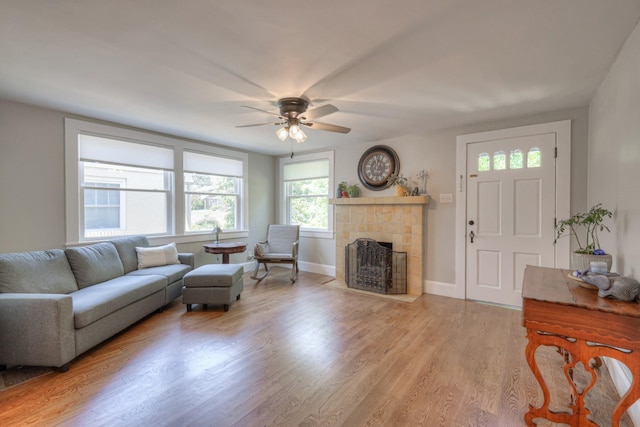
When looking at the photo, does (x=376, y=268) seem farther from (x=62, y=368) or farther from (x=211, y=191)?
(x=62, y=368)

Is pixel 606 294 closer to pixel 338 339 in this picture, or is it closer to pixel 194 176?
pixel 338 339

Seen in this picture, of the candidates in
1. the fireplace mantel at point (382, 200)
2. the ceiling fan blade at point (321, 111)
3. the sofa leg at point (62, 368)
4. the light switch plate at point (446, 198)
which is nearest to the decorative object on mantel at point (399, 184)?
the fireplace mantel at point (382, 200)

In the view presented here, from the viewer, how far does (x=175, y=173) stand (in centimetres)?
443

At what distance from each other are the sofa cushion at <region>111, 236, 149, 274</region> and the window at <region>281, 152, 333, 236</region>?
110 inches

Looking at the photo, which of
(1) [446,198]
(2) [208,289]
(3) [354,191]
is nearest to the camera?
→ (2) [208,289]

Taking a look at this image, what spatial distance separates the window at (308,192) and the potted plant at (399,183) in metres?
1.21

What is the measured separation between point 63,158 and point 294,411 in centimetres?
379

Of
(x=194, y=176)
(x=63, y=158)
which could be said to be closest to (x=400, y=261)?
(x=194, y=176)

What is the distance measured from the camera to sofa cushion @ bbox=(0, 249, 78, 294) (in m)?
2.39

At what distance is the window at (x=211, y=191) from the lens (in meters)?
4.69

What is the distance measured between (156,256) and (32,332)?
173 centimetres

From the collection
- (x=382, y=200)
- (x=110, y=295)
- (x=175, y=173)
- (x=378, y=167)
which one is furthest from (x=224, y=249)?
(x=378, y=167)

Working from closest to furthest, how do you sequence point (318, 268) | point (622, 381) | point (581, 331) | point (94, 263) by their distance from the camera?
1. point (581, 331)
2. point (622, 381)
3. point (94, 263)
4. point (318, 268)

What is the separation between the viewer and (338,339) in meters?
2.69
